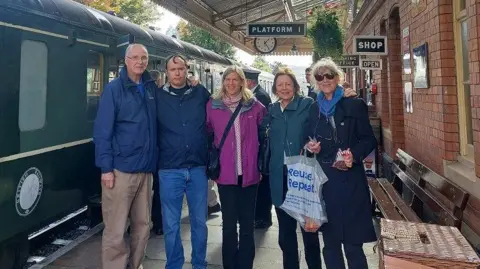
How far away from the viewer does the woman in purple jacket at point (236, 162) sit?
333 cm

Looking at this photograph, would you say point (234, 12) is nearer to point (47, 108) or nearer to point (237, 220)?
point (47, 108)

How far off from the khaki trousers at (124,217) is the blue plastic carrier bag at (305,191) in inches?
49.7

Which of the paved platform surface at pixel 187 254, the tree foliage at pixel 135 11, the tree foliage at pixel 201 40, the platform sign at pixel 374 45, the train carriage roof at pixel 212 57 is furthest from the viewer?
the tree foliage at pixel 201 40

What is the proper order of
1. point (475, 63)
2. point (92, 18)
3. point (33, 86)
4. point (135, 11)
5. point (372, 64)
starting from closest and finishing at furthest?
point (475, 63) → point (33, 86) → point (92, 18) → point (372, 64) → point (135, 11)

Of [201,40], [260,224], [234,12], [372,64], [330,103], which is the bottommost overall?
[260,224]

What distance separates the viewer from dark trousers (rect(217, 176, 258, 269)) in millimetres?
3369

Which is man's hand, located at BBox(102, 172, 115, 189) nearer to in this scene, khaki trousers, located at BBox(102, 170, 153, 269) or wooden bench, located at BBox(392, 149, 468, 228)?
khaki trousers, located at BBox(102, 170, 153, 269)

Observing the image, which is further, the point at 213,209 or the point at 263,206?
the point at 213,209

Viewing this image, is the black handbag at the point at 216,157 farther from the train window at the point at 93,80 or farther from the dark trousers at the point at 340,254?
the train window at the point at 93,80

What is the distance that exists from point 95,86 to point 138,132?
203cm

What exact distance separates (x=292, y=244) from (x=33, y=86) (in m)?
2.81

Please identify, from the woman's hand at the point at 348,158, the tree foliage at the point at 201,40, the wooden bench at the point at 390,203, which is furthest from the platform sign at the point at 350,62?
the tree foliage at the point at 201,40

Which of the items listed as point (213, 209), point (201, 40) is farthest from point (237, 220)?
point (201, 40)

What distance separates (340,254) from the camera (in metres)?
2.97
